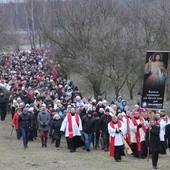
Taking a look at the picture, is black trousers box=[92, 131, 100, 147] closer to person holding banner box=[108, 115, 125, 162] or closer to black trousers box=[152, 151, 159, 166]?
person holding banner box=[108, 115, 125, 162]

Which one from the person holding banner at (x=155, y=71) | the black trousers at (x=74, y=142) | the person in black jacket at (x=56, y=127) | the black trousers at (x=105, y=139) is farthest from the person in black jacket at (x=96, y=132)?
the person holding banner at (x=155, y=71)

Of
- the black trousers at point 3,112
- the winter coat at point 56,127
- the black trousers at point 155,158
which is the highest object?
the black trousers at point 3,112

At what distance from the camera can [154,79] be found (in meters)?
20.8

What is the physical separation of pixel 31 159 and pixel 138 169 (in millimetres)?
3648

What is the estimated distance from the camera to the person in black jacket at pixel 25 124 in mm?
23158

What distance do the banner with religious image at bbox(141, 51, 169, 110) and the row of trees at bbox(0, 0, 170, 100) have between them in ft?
48.8

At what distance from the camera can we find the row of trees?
36.0 meters

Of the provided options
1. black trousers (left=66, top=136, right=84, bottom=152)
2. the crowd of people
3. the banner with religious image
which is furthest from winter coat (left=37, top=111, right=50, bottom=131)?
the banner with religious image

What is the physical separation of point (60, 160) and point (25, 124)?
→ 282cm

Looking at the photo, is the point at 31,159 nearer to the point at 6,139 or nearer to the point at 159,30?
the point at 6,139

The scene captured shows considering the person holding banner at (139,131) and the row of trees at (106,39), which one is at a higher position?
the row of trees at (106,39)

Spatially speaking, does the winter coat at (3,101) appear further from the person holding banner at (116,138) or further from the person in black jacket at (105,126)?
the person holding banner at (116,138)

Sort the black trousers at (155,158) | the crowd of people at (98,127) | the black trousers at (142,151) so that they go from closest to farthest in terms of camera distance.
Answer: the black trousers at (155,158) → the crowd of people at (98,127) → the black trousers at (142,151)

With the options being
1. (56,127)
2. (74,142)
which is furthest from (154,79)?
(56,127)
